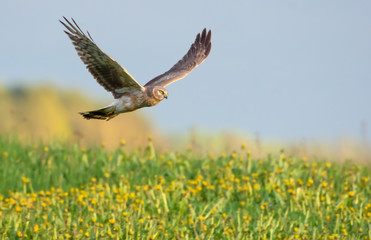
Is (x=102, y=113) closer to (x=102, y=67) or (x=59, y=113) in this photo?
(x=102, y=67)

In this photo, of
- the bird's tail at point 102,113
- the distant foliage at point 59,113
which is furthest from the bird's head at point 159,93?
the distant foliage at point 59,113

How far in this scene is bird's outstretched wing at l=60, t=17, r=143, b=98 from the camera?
298 inches

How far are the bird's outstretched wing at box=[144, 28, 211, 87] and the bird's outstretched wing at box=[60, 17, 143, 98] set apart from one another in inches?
34.3

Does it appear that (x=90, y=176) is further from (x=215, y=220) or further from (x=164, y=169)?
(x=215, y=220)

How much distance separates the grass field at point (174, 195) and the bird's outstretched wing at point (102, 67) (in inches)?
50.9

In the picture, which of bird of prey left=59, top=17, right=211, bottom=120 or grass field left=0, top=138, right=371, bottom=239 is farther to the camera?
bird of prey left=59, top=17, right=211, bottom=120

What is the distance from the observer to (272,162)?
9.40 metres

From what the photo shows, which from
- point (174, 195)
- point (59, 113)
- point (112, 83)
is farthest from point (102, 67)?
point (59, 113)

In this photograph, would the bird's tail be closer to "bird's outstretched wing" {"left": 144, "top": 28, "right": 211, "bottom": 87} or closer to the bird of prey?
the bird of prey

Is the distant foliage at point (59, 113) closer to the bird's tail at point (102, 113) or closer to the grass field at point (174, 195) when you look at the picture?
the grass field at point (174, 195)

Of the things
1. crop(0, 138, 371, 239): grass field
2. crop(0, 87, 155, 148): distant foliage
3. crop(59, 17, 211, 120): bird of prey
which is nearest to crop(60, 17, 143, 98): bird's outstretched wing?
crop(59, 17, 211, 120): bird of prey

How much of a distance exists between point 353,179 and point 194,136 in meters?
2.60

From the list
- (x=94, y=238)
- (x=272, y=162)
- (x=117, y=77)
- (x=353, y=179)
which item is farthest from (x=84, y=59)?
(x=353, y=179)

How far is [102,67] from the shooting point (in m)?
7.91
